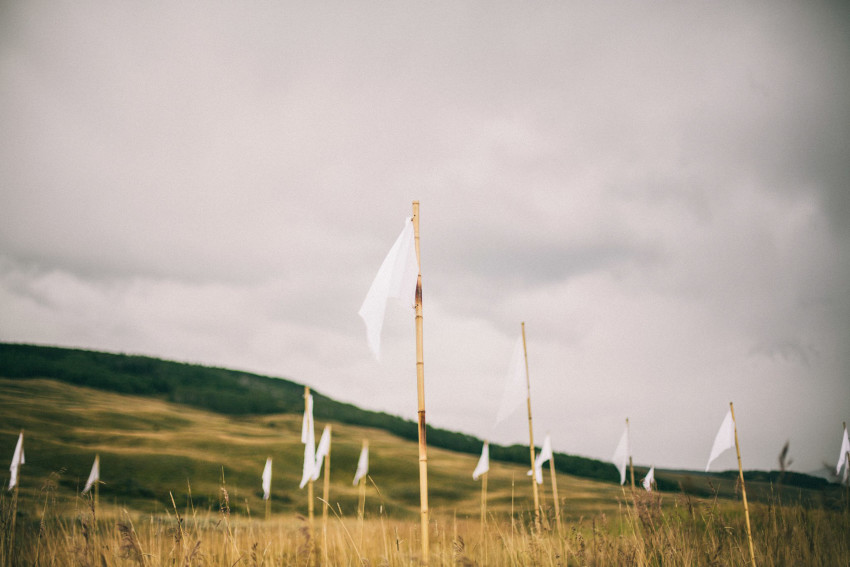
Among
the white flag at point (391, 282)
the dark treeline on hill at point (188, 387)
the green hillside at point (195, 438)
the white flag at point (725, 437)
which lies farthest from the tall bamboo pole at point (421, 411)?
the dark treeline on hill at point (188, 387)

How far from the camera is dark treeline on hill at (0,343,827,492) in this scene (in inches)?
2248

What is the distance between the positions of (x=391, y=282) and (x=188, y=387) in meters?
73.7

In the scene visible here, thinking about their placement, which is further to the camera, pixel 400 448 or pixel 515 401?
pixel 400 448

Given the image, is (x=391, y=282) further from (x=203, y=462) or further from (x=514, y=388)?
(x=203, y=462)

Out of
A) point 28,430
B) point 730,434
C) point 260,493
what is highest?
point 730,434

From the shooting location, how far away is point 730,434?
195 inches

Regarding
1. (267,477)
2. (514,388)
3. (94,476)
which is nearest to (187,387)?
(94,476)

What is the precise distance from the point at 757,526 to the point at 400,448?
3826 centimetres

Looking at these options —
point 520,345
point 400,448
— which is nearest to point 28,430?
point 400,448

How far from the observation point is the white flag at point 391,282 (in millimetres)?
2938

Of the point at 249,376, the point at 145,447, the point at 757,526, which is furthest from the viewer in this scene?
the point at 249,376

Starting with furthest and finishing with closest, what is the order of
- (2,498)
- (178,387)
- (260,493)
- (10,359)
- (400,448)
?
1. (178,387)
2. (10,359)
3. (400,448)
4. (260,493)
5. (2,498)

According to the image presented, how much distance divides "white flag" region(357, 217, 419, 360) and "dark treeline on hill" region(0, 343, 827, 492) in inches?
1836

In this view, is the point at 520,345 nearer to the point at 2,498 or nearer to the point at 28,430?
the point at 2,498
